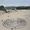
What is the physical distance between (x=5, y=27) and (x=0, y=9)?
18 cm

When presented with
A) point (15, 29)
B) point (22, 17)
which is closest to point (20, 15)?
point (22, 17)

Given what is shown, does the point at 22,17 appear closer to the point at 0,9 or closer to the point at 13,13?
the point at 13,13

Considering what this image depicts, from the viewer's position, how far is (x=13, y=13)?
0.59 meters

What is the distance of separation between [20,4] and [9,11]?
4.9 inches

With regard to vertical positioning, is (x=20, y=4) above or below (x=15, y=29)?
above

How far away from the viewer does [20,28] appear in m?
0.56

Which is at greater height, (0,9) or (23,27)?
(0,9)

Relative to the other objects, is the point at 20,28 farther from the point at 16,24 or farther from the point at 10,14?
the point at 10,14

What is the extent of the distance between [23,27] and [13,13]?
0.53 ft

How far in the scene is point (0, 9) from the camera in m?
0.60

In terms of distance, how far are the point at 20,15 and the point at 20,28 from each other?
4.8 inches

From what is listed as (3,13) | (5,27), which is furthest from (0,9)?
(5,27)

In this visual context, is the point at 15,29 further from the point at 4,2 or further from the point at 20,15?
the point at 4,2

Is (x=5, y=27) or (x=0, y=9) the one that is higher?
(x=0, y=9)
